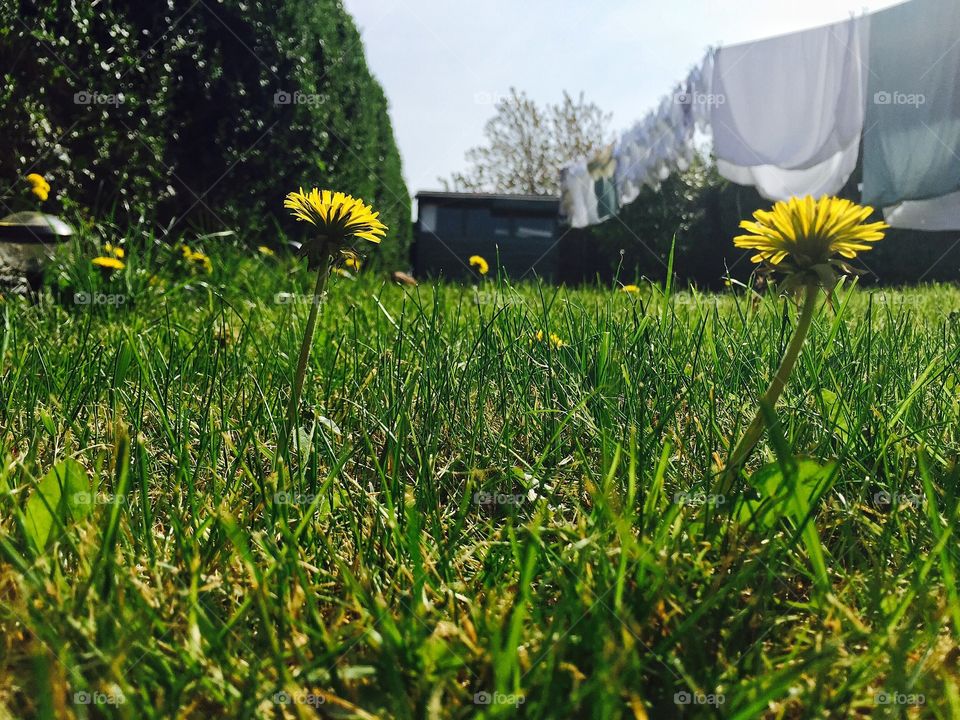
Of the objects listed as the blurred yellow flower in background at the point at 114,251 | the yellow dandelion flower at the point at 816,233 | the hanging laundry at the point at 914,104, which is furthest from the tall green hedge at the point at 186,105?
the hanging laundry at the point at 914,104

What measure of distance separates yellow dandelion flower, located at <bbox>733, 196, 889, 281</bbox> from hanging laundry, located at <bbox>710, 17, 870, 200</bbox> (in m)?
5.80

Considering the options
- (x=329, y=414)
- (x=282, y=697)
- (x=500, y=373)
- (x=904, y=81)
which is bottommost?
(x=282, y=697)

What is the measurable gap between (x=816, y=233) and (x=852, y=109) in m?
5.85

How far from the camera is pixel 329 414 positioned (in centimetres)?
147

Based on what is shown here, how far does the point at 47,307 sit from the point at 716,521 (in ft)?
9.82

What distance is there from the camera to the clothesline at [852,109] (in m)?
5.42

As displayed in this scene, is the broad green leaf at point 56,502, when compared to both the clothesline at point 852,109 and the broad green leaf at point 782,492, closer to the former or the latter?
the broad green leaf at point 782,492

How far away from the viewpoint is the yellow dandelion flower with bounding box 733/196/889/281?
3.15 feet

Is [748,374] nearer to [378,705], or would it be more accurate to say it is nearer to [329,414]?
[329,414]

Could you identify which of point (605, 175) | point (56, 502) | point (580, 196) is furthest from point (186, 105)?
point (580, 196)

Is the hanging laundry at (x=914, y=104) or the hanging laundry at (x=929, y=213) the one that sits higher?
the hanging laundry at (x=914, y=104)

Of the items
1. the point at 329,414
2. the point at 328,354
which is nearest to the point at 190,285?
the point at 328,354

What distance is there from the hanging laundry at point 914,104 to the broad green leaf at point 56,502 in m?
6.39

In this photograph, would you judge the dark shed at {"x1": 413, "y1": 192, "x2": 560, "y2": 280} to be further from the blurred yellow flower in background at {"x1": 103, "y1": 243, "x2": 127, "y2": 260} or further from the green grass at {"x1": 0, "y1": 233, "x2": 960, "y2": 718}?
the green grass at {"x1": 0, "y1": 233, "x2": 960, "y2": 718}
